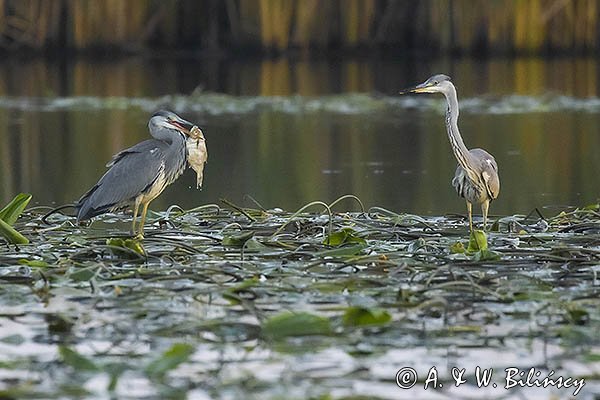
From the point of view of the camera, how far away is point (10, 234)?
6320mm

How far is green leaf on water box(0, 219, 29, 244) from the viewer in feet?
20.6

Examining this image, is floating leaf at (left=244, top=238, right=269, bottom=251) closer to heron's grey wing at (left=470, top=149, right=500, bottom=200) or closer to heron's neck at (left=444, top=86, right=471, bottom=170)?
heron's neck at (left=444, top=86, right=471, bottom=170)

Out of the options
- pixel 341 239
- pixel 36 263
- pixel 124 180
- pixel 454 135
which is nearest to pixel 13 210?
pixel 124 180

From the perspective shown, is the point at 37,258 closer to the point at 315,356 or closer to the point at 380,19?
the point at 315,356

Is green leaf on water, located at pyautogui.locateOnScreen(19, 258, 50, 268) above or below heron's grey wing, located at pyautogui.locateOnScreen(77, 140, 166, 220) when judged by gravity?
below

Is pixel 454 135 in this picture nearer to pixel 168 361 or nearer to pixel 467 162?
pixel 467 162

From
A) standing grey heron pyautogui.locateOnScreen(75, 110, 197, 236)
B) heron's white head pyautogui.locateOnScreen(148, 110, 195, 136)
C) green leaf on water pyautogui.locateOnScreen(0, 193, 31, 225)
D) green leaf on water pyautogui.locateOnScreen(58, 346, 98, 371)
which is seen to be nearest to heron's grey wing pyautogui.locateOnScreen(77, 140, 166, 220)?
standing grey heron pyautogui.locateOnScreen(75, 110, 197, 236)

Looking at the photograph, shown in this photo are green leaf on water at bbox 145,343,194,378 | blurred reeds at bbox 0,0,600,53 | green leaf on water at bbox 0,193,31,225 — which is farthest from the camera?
blurred reeds at bbox 0,0,600,53

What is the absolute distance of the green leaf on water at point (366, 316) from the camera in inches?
186

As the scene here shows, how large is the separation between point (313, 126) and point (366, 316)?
9.84 metres

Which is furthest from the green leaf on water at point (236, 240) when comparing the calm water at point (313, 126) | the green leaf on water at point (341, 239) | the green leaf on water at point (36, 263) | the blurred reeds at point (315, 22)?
the blurred reeds at point (315, 22)

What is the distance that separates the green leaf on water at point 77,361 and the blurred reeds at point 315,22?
50.3ft

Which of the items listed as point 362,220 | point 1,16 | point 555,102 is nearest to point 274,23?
point 1,16

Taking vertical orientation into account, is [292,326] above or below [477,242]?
below
